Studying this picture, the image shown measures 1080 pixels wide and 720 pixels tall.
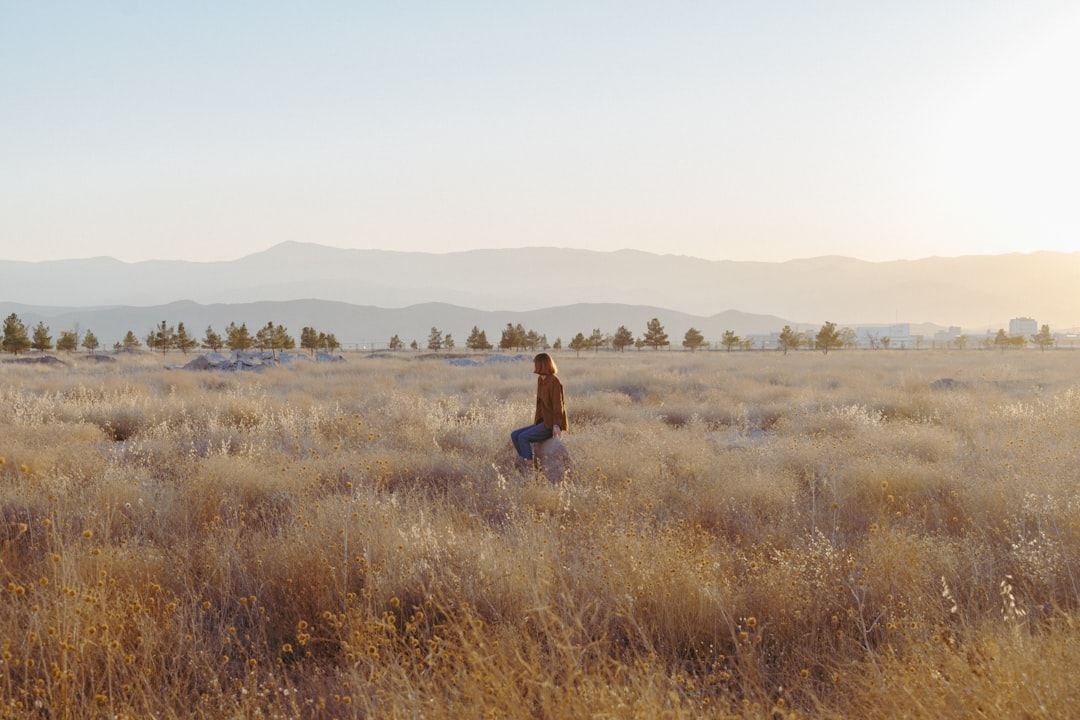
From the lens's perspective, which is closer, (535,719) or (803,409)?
(535,719)

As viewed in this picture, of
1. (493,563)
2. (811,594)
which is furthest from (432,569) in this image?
(811,594)

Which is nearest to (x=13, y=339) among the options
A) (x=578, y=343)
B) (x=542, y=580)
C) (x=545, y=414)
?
(x=578, y=343)

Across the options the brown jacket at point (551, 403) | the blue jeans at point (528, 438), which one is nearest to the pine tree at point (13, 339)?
the blue jeans at point (528, 438)

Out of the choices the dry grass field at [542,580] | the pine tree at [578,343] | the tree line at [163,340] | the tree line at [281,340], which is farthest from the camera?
the pine tree at [578,343]

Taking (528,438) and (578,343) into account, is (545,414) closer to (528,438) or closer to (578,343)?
(528,438)

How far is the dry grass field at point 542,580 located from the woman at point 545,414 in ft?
1.37

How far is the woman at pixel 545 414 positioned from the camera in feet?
25.5

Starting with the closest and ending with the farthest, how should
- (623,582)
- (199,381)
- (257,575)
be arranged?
1. (623,582)
2. (257,575)
3. (199,381)

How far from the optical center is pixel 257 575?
14.9 ft

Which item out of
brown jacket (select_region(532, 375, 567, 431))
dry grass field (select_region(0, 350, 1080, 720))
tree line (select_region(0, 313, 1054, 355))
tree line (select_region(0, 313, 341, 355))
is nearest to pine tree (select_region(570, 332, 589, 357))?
tree line (select_region(0, 313, 1054, 355))

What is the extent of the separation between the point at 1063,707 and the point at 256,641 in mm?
3788

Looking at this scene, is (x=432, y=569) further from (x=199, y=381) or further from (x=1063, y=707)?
(x=199, y=381)

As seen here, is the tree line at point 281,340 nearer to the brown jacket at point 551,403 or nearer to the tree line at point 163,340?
the tree line at point 163,340

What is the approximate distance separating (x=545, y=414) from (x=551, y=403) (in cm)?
16
